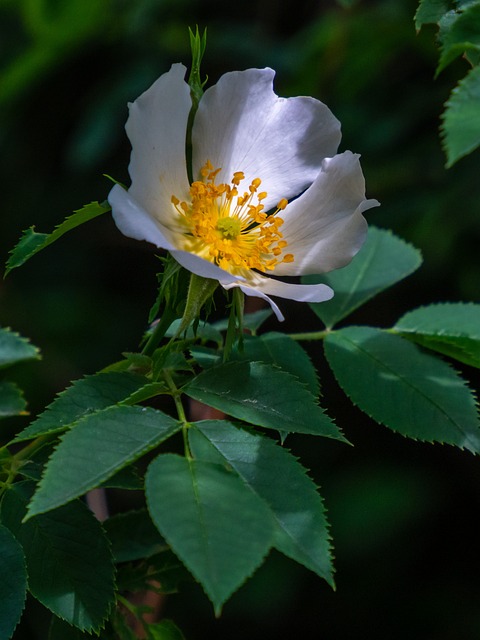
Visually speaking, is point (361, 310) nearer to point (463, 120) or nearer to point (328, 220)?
point (328, 220)

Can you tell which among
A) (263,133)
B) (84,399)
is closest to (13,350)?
(84,399)

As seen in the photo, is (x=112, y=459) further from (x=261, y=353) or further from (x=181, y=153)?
(x=181, y=153)

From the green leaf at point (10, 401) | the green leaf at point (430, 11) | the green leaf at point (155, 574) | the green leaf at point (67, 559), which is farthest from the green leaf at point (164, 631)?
the green leaf at point (430, 11)

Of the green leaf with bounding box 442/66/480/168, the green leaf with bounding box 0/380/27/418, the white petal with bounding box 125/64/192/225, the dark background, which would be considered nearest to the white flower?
the white petal with bounding box 125/64/192/225

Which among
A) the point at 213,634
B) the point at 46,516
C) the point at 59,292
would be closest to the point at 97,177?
the point at 59,292

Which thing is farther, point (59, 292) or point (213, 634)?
point (59, 292)
